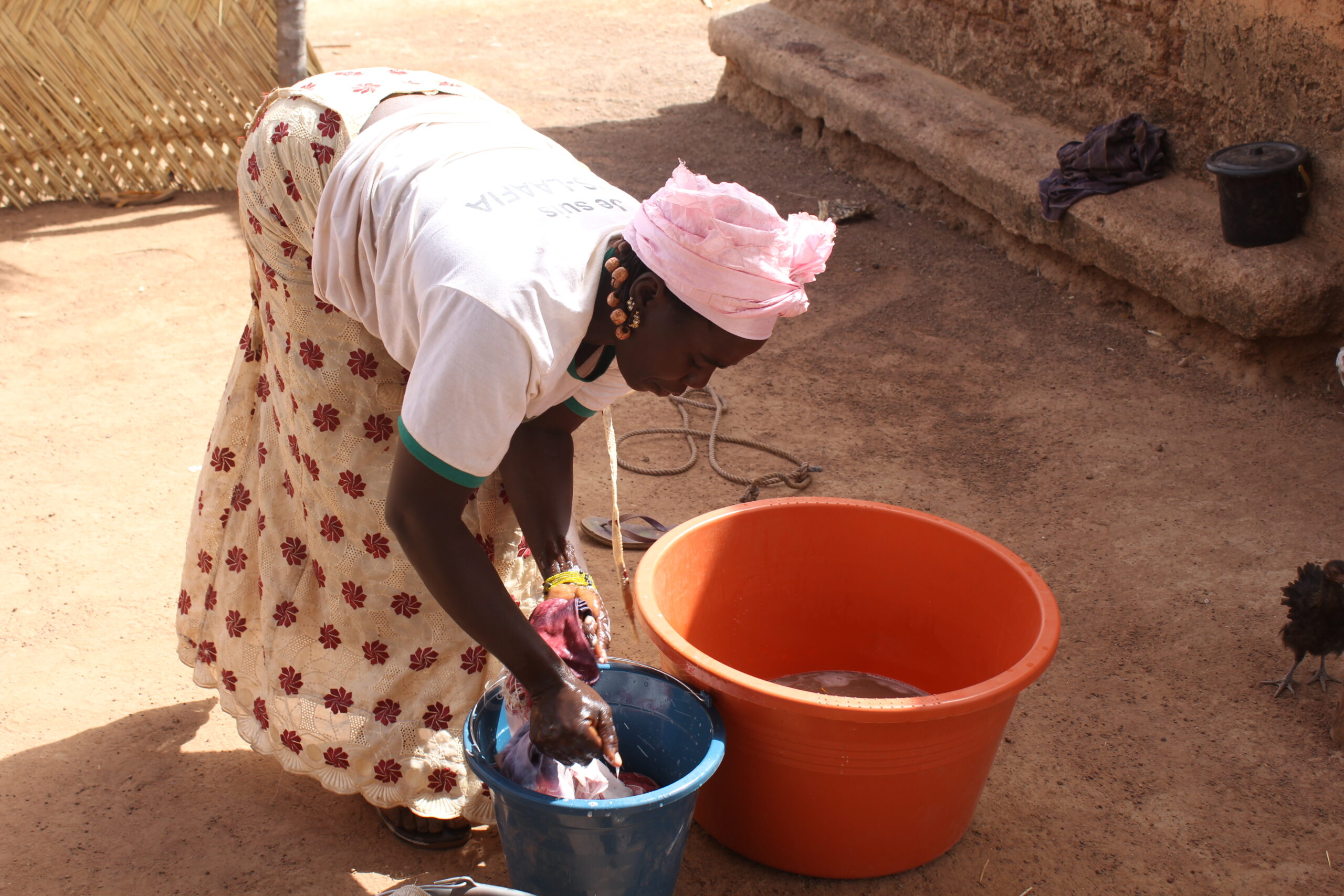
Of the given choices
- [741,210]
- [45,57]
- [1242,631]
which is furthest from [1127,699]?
[45,57]

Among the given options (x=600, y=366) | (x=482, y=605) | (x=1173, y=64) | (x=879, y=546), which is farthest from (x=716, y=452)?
(x=1173, y=64)

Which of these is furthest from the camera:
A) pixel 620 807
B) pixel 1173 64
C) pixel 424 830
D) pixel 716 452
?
pixel 1173 64

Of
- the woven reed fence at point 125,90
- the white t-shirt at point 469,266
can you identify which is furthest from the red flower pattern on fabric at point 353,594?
the woven reed fence at point 125,90

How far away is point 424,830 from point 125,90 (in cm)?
506

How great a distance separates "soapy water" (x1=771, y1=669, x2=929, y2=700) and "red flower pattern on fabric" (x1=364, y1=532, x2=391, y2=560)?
1.06m

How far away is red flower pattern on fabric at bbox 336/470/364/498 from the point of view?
202 cm

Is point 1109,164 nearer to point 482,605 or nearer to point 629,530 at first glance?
point 629,530

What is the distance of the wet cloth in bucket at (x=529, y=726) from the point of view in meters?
1.82

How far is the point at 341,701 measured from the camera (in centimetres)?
212

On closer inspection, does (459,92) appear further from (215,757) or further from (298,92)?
(215,757)

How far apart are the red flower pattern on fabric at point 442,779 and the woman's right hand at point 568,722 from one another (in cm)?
56

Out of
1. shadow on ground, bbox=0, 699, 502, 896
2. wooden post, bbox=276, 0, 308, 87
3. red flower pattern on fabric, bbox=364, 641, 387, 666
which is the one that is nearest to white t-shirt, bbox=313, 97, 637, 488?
red flower pattern on fabric, bbox=364, 641, 387, 666

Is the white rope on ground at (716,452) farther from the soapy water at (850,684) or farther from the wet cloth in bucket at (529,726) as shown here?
the wet cloth in bucket at (529,726)

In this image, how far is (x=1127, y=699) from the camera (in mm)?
2703
